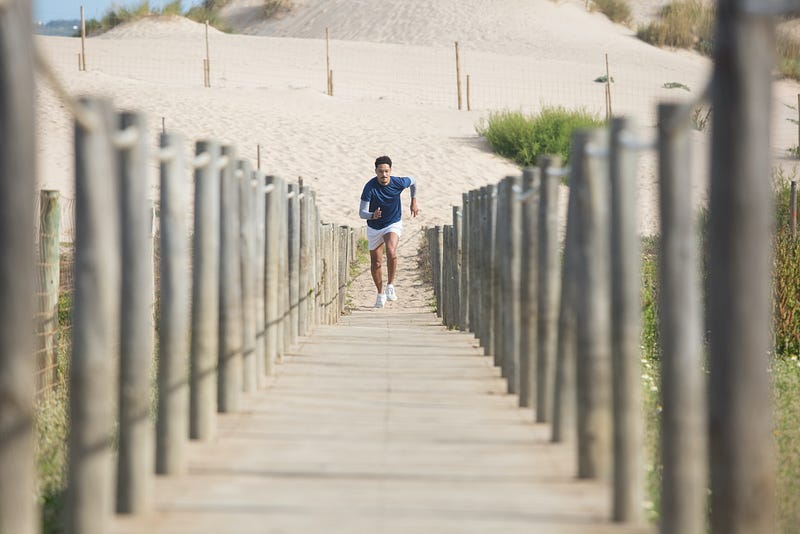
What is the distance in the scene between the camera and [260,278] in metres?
6.96

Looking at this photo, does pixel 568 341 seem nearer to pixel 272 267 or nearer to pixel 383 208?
pixel 272 267

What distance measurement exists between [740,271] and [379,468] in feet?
5.97

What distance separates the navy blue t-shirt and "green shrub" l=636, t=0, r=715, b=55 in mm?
50534

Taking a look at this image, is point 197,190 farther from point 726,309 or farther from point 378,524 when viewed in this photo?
point 726,309

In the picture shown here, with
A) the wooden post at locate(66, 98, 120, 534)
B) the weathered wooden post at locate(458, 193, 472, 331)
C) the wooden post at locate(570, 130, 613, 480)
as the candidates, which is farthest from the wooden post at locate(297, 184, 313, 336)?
the wooden post at locate(66, 98, 120, 534)

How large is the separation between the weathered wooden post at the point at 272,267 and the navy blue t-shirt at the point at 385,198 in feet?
17.5

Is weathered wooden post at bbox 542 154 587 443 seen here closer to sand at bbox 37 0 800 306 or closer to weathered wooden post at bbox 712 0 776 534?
weathered wooden post at bbox 712 0 776 534

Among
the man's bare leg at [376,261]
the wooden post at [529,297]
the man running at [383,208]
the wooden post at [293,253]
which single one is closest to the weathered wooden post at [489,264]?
the wooden post at [293,253]

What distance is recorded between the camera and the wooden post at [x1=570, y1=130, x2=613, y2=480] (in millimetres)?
4414

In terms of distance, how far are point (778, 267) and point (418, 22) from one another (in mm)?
55693

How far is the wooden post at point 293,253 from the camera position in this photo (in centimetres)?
911

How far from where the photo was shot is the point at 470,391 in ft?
22.4

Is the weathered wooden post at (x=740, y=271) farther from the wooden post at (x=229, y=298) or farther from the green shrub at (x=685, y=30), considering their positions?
the green shrub at (x=685, y=30)

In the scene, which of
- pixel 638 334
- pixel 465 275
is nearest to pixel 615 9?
pixel 465 275
